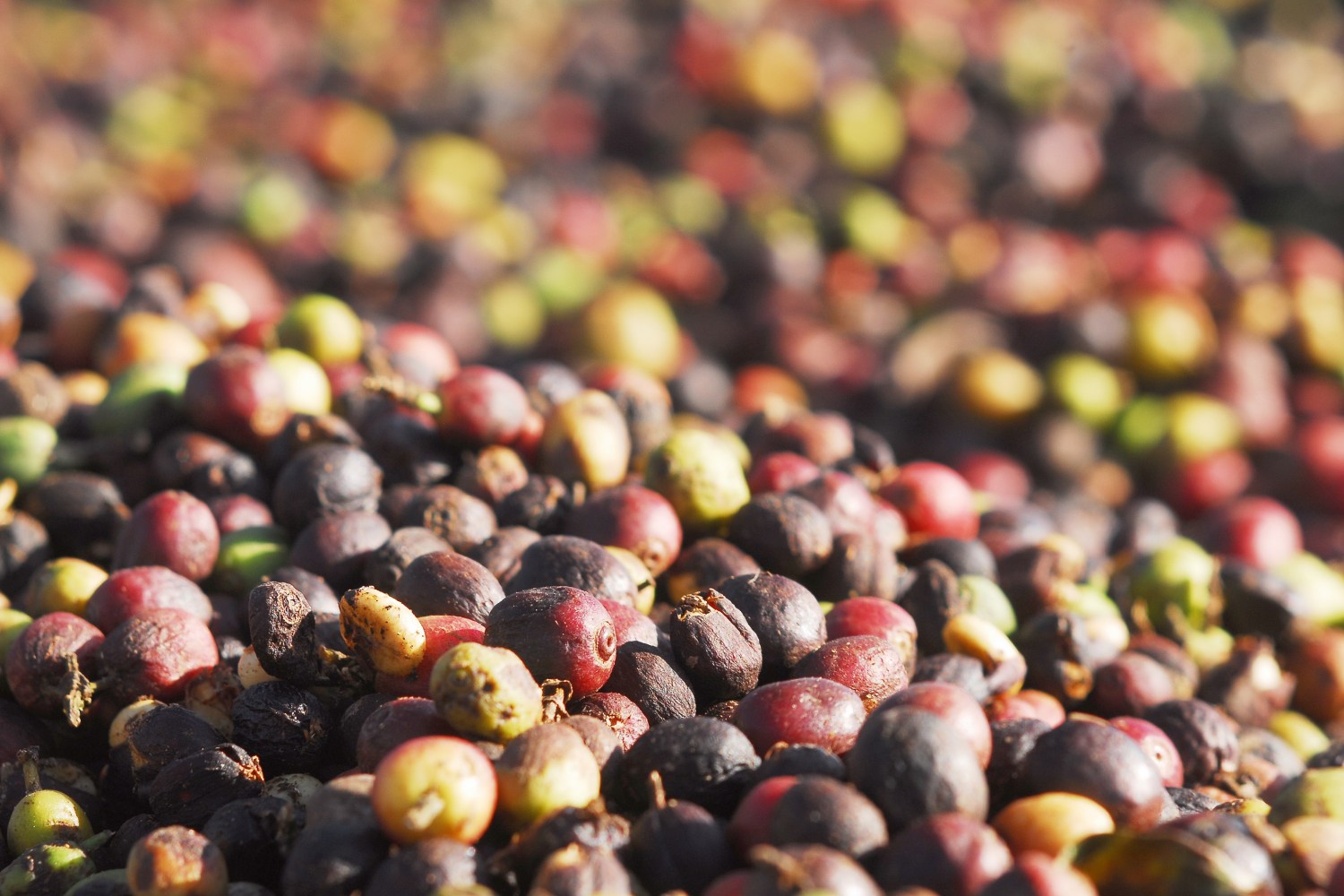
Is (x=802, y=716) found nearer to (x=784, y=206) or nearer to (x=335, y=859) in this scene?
(x=335, y=859)

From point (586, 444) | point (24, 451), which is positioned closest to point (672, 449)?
point (586, 444)

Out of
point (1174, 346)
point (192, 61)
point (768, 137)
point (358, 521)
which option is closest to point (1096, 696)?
point (358, 521)

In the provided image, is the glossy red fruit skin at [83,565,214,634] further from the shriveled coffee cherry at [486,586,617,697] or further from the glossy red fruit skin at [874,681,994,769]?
the glossy red fruit skin at [874,681,994,769]

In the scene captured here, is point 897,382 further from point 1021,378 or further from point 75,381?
point 75,381

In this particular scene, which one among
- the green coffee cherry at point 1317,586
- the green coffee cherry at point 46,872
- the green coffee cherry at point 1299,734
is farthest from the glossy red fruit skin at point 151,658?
the green coffee cherry at point 1317,586

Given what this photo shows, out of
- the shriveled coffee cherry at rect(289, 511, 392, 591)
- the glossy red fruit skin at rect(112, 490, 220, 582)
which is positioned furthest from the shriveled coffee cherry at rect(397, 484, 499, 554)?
the glossy red fruit skin at rect(112, 490, 220, 582)

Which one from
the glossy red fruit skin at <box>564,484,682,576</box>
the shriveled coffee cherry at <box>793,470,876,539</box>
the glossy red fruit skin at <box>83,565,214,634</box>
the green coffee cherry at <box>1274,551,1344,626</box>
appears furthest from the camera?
the green coffee cherry at <box>1274,551,1344,626</box>
